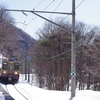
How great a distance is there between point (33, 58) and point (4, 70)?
20907mm

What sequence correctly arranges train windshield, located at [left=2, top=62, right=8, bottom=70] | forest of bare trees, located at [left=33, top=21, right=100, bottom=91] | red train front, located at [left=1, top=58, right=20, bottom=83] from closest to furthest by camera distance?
train windshield, located at [left=2, top=62, right=8, bottom=70]
red train front, located at [left=1, top=58, right=20, bottom=83]
forest of bare trees, located at [left=33, top=21, right=100, bottom=91]

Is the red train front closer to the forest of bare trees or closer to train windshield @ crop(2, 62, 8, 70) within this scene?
train windshield @ crop(2, 62, 8, 70)

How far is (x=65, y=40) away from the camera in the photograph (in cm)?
4744

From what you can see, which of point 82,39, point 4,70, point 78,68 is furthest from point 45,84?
point 4,70

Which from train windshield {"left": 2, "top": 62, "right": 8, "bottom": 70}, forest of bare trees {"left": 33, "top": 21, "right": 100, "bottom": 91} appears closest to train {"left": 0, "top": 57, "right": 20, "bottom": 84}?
train windshield {"left": 2, "top": 62, "right": 8, "bottom": 70}

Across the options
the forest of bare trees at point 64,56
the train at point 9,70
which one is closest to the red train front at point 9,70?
the train at point 9,70

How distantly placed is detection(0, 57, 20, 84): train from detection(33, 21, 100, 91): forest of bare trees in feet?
37.9

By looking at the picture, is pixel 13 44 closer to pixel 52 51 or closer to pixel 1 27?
pixel 1 27

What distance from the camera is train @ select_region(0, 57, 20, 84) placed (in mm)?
35841

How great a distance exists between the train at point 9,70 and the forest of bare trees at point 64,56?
37.9 feet

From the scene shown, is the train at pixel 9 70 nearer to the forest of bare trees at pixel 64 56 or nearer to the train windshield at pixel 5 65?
the train windshield at pixel 5 65

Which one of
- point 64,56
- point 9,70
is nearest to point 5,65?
point 9,70

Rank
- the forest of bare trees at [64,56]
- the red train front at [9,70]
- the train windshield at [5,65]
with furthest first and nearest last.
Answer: the forest of bare trees at [64,56]
the red train front at [9,70]
the train windshield at [5,65]

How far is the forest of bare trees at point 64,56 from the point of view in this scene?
48.3 m
